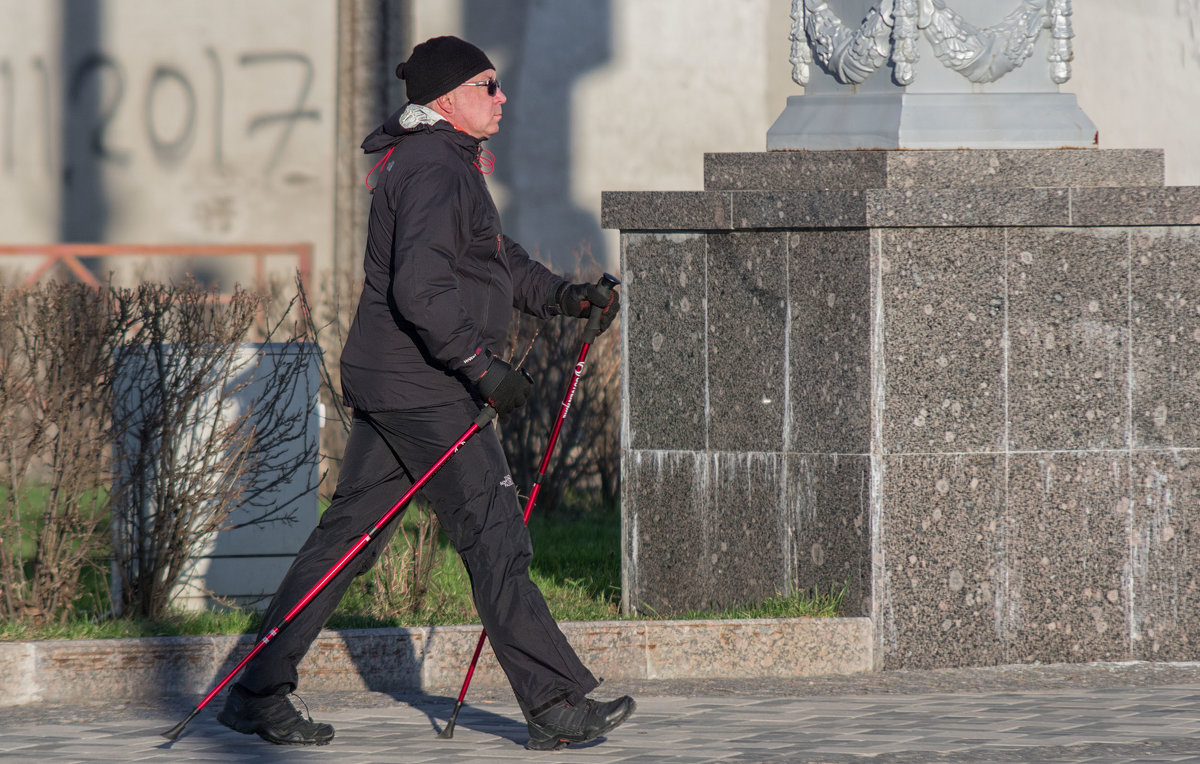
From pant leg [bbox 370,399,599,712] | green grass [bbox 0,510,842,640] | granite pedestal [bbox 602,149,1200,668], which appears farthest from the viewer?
green grass [bbox 0,510,842,640]

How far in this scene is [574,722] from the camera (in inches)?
191

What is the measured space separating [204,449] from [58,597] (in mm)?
749

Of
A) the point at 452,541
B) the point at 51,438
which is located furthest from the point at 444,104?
the point at 51,438

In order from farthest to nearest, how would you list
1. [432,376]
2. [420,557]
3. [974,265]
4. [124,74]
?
[124,74] → [420,557] → [974,265] → [432,376]

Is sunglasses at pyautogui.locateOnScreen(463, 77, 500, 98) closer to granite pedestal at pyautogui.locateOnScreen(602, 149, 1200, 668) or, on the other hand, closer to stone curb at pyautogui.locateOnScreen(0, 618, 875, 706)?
granite pedestal at pyautogui.locateOnScreen(602, 149, 1200, 668)

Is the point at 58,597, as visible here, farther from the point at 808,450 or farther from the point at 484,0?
the point at 484,0

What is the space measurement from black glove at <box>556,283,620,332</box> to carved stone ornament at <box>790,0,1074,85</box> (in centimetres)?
193

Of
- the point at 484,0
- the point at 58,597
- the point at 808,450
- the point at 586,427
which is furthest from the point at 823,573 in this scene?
the point at 484,0

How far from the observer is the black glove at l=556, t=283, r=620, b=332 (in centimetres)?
534

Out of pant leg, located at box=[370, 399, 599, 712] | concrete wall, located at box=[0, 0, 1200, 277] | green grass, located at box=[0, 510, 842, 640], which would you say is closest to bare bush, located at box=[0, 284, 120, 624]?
green grass, located at box=[0, 510, 842, 640]

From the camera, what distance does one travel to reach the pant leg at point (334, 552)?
4957 millimetres

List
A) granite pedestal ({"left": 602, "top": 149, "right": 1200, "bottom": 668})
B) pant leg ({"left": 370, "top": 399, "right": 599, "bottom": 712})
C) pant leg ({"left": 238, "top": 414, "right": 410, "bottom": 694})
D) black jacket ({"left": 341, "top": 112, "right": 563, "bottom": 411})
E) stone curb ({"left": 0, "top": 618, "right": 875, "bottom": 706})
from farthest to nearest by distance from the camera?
1. granite pedestal ({"left": 602, "top": 149, "right": 1200, "bottom": 668})
2. stone curb ({"left": 0, "top": 618, "right": 875, "bottom": 706})
3. pant leg ({"left": 238, "top": 414, "right": 410, "bottom": 694})
4. pant leg ({"left": 370, "top": 399, "right": 599, "bottom": 712})
5. black jacket ({"left": 341, "top": 112, "right": 563, "bottom": 411})

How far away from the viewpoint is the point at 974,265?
6277mm

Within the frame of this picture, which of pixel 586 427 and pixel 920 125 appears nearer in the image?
pixel 920 125
